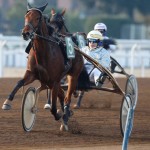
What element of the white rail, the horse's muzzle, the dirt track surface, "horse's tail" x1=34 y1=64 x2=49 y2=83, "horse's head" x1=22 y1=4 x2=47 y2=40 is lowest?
the white rail

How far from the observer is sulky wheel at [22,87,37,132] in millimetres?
11701

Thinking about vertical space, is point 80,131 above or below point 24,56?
above

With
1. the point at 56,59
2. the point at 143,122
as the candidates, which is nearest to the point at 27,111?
the point at 56,59

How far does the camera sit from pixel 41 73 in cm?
1185

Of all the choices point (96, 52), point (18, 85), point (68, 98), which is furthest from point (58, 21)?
point (18, 85)

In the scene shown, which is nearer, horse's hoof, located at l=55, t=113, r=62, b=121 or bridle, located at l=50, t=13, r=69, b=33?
horse's hoof, located at l=55, t=113, r=62, b=121

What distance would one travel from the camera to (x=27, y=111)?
11828 millimetres

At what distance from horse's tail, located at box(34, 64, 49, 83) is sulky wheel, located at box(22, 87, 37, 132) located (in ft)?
0.74

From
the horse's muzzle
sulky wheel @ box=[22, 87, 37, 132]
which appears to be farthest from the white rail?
the horse's muzzle

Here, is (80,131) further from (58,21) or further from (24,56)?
(24,56)

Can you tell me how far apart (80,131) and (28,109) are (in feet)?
2.83

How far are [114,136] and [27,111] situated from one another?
1317 mm

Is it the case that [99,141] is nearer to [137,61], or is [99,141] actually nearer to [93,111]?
[93,111]

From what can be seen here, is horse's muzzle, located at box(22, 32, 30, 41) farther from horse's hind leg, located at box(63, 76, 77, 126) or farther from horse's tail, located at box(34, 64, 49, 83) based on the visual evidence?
horse's hind leg, located at box(63, 76, 77, 126)
